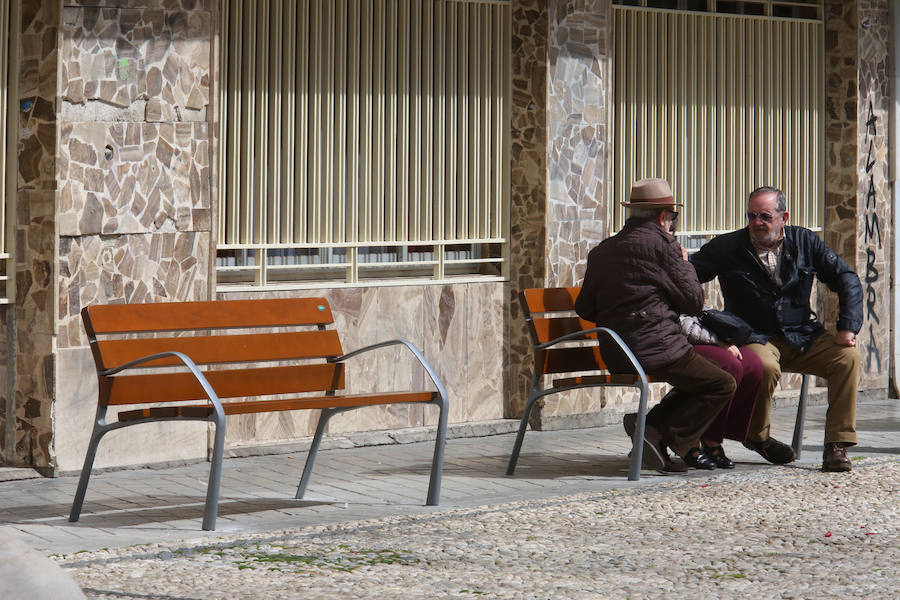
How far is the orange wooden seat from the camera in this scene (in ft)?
24.9

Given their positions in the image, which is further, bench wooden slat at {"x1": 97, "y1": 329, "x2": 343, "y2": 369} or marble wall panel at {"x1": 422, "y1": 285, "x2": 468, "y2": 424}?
marble wall panel at {"x1": 422, "y1": 285, "x2": 468, "y2": 424}

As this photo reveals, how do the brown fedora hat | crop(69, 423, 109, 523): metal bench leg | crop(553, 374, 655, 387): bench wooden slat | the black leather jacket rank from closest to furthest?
crop(69, 423, 109, 523): metal bench leg < crop(553, 374, 655, 387): bench wooden slat < the brown fedora hat < the black leather jacket

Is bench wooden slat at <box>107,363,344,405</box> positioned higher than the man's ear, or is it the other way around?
the man's ear

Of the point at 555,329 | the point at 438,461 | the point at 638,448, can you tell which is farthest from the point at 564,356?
the point at 438,461

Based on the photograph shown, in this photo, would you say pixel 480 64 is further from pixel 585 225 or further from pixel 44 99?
pixel 44 99

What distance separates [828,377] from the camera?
8.15 metres

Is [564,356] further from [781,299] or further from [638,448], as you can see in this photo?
[781,299]

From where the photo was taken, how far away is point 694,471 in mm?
8000

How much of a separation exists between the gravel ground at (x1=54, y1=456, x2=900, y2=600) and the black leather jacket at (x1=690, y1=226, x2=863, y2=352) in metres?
1.31

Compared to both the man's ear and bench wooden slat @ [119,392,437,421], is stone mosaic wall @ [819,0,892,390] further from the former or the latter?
bench wooden slat @ [119,392,437,421]

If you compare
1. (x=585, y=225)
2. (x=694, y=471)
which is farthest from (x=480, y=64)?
(x=694, y=471)

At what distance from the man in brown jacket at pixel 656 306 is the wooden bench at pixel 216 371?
1289 mm

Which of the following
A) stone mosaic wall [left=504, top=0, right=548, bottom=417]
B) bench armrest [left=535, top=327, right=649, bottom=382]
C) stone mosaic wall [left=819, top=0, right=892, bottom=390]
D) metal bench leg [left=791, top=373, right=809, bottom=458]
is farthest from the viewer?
stone mosaic wall [left=819, top=0, right=892, bottom=390]

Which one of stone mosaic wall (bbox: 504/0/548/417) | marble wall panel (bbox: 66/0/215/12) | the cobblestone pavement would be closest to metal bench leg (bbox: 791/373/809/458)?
the cobblestone pavement
